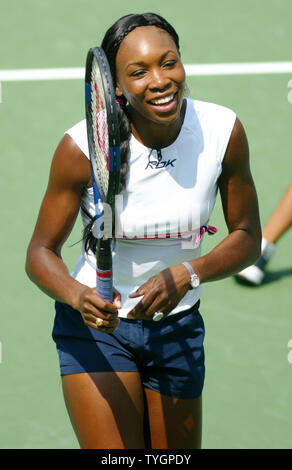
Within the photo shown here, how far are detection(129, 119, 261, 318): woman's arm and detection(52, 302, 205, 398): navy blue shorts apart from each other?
0.72 ft

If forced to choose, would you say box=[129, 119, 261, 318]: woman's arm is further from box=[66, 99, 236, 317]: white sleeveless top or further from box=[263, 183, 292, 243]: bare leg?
box=[263, 183, 292, 243]: bare leg

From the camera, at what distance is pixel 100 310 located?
10.0ft

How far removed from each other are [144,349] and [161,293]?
1.25 ft

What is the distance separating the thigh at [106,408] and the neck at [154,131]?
2.90 feet

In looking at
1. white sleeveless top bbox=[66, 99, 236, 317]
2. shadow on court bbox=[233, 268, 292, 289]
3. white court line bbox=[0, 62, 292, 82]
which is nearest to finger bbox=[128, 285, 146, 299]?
white sleeveless top bbox=[66, 99, 236, 317]

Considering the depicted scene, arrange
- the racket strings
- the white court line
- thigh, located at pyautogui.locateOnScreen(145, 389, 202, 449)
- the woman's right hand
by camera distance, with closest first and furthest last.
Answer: the racket strings → the woman's right hand → thigh, located at pyautogui.locateOnScreen(145, 389, 202, 449) → the white court line

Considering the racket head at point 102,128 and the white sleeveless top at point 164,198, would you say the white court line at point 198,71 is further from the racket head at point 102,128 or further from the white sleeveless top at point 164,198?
the racket head at point 102,128

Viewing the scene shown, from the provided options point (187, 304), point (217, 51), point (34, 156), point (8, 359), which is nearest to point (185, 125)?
point (187, 304)

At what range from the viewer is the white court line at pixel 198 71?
744 centimetres

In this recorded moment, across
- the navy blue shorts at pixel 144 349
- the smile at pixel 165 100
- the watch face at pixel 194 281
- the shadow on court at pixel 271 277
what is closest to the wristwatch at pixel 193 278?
the watch face at pixel 194 281

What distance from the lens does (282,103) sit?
7078mm

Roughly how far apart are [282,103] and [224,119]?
370 cm

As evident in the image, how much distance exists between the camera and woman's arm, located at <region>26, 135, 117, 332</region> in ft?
11.0

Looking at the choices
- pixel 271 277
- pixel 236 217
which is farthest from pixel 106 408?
pixel 271 277
